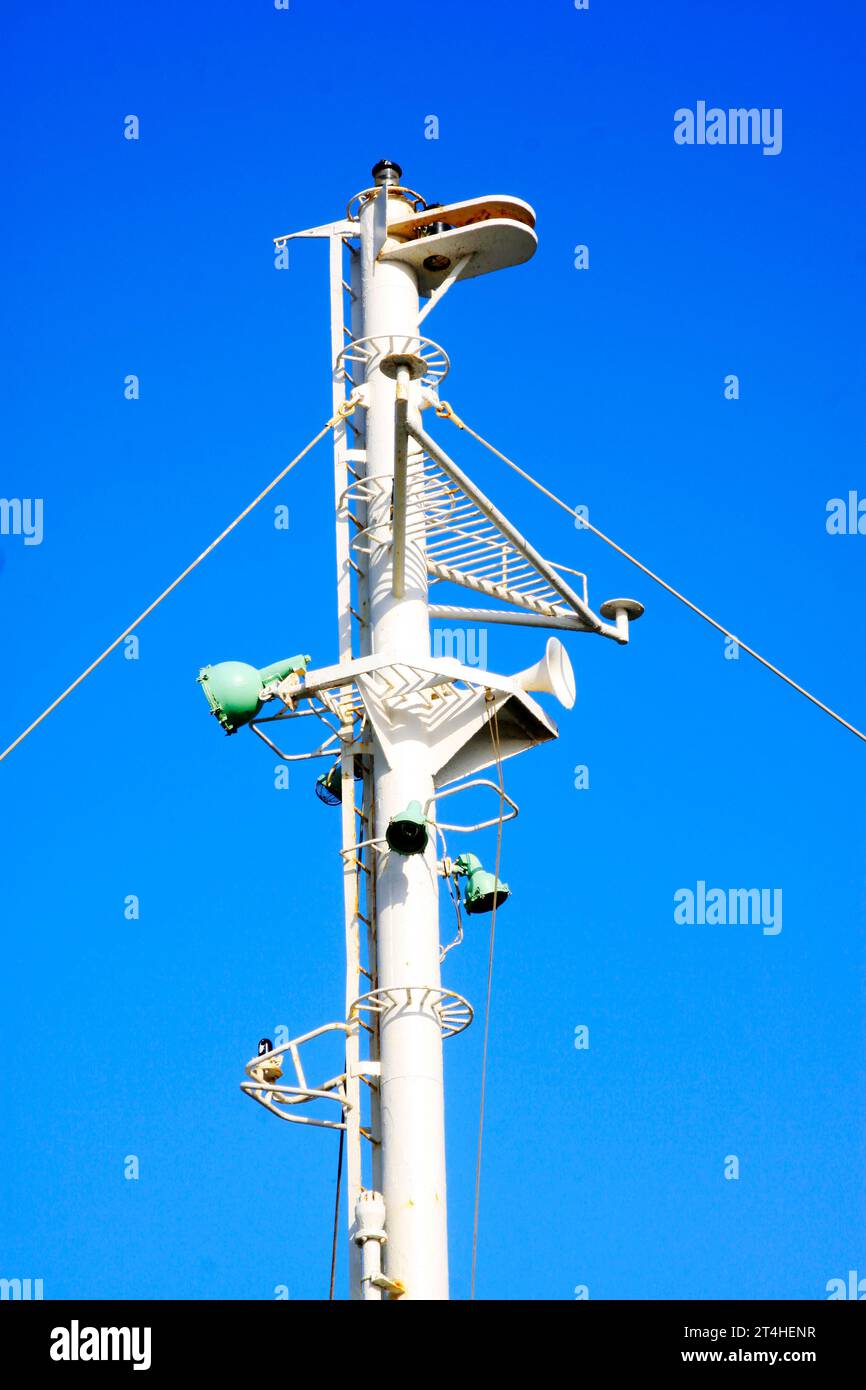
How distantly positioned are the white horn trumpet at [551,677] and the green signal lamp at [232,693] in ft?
12.1

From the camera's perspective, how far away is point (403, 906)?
34.8 m

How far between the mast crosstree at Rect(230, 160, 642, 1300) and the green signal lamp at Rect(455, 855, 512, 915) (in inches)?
1.2

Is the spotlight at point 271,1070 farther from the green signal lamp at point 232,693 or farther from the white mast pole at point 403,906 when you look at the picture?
the green signal lamp at point 232,693

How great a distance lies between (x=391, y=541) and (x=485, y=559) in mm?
1661

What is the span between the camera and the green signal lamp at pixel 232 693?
3606 centimetres

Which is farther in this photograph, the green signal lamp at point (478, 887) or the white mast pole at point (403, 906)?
the green signal lamp at point (478, 887)

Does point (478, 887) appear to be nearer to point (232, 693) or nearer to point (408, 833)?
point (408, 833)

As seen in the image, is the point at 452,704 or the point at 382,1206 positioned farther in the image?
the point at 452,704

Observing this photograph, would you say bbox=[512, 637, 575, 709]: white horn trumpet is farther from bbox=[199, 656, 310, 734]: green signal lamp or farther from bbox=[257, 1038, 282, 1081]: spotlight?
bbox=[257, 1038, 282, 1081]: spotlight

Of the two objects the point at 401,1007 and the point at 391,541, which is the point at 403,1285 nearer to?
the point at 401,1007

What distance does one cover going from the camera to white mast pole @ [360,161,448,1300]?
33.0m

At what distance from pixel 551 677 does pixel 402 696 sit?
2120 millimetres
